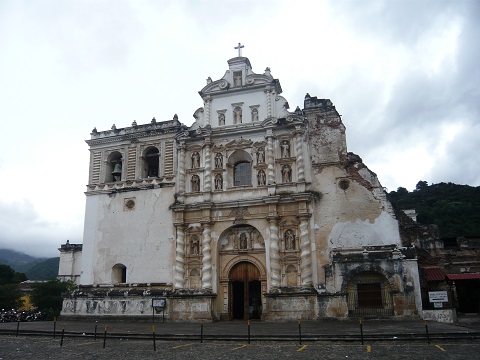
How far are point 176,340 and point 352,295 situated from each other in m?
11.5

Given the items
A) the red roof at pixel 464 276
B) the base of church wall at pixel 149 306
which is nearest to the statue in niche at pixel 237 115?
the base of church wall at pixel 149 306

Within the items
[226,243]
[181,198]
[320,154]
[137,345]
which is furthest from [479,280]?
[137,345]

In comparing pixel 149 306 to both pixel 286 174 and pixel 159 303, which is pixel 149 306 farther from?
pixel 286 174

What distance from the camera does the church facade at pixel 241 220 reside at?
23906 mm

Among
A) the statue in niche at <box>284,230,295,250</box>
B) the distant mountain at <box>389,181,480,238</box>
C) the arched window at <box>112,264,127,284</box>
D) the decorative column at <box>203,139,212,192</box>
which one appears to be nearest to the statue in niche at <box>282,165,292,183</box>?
the statue in niche at <box>284,230,295,250</box>

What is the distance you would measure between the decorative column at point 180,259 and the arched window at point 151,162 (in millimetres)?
5363

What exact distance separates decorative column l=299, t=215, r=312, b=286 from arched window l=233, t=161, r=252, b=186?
479 centimetres

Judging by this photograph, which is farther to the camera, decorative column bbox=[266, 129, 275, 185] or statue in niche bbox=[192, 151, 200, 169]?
statue in niche bbox=[192, 151, 200, 169]

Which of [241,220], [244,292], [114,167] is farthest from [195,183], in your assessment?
[244,292]

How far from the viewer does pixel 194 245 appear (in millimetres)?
27703

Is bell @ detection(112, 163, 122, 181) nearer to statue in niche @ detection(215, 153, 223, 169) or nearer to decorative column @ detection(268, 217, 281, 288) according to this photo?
statue in niche @ detection(215, 153, 223, 169)

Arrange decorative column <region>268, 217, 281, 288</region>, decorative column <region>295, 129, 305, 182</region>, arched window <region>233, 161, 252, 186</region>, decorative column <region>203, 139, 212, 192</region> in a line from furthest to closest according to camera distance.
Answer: arched window <region>233, 161, 252, 186</region>, decorative column <region>203, 139, 212, 192</region>, decorative column <region>295, 129, 305, 182</region>, decorative column <region>268, 217, 281, 288</region>

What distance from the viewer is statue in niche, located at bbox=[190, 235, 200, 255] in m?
27.5

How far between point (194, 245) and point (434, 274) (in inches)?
559
